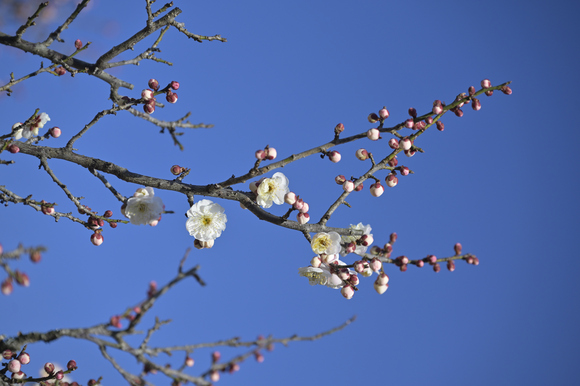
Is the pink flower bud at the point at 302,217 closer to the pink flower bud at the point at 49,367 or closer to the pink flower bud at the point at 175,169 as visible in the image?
the pink flower bud at the point at 175,169

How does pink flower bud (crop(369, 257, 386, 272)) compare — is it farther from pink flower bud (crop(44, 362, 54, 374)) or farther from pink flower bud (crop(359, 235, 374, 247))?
pink flower bud (crop(44, 362, 54, 374))

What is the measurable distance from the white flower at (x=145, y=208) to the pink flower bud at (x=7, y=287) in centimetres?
85

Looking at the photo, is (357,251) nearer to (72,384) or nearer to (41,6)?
(72,384)

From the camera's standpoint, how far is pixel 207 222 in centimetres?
271

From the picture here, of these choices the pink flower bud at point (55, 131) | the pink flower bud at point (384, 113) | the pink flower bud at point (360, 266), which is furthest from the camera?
the pink flower bud at point (55, 131)

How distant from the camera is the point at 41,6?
8.16ft

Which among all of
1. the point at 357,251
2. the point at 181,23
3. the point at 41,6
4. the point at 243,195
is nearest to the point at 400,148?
the point at 357,251

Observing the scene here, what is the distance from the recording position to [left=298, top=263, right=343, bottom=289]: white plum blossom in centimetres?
267

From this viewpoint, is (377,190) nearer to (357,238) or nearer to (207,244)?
(357,238)

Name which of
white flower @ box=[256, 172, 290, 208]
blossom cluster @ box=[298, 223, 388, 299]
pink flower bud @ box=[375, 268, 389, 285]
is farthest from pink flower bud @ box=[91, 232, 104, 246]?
pink flower bud @ box=[375, 268, 389, 285]

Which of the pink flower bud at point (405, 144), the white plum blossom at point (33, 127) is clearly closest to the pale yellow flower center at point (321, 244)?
the pink flower bud at point (405, 144)

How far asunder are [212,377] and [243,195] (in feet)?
3.16

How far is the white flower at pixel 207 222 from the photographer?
105 inches

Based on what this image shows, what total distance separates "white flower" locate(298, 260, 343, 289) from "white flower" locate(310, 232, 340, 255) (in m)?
0.13
